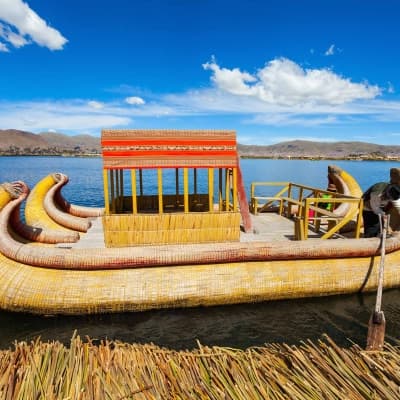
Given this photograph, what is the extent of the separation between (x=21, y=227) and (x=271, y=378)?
950 centimetres

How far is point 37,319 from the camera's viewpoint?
8.37 meters

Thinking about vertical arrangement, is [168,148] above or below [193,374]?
above

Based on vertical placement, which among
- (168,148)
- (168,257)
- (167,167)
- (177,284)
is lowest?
(177,284)

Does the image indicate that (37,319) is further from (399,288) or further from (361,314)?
(399,288)

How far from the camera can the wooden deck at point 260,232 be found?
1064 centimetres

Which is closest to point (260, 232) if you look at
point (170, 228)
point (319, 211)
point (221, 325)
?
point (319, 211)

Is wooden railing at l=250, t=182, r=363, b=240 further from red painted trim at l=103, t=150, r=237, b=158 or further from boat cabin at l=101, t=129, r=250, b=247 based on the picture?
red painted trim at l=103, t=150, r=237, b=158

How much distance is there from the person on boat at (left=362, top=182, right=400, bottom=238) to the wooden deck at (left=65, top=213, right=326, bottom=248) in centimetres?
191

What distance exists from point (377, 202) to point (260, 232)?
4194mm

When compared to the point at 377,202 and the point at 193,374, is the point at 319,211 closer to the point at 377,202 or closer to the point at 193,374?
the point at 377,202

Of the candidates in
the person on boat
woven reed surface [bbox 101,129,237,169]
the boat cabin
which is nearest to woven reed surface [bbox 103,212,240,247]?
the boat cabin

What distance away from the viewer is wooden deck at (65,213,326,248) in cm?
1064

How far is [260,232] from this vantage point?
39.8 ft

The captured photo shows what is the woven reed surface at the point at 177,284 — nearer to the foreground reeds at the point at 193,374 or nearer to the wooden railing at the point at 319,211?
the wooden railing at the point at 319,211
